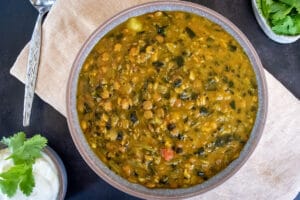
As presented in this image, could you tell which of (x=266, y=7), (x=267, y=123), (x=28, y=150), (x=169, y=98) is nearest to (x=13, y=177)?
(x=28, y=150)

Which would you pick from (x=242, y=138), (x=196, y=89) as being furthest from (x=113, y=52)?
(x=242, y=138)

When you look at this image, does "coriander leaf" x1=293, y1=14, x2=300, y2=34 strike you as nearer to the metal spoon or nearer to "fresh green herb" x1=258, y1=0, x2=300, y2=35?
"fresh green herb" x1=258, y1=0, x2=300, y2=35

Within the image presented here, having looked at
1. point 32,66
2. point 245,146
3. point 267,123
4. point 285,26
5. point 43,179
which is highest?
point 285,26

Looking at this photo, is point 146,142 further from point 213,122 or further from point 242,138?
point 242,138

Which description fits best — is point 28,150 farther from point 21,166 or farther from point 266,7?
point 266,7

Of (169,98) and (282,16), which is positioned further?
(282,16)

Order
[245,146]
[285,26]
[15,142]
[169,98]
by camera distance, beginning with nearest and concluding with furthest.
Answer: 1. [169,98]
2. [245,146]
3. [15,142]
4. [285,26]

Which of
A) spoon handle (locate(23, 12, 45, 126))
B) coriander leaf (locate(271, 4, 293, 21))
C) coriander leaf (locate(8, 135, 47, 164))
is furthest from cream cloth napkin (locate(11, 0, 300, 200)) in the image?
coriander leaf (locate(271, 4, 293, 21))
